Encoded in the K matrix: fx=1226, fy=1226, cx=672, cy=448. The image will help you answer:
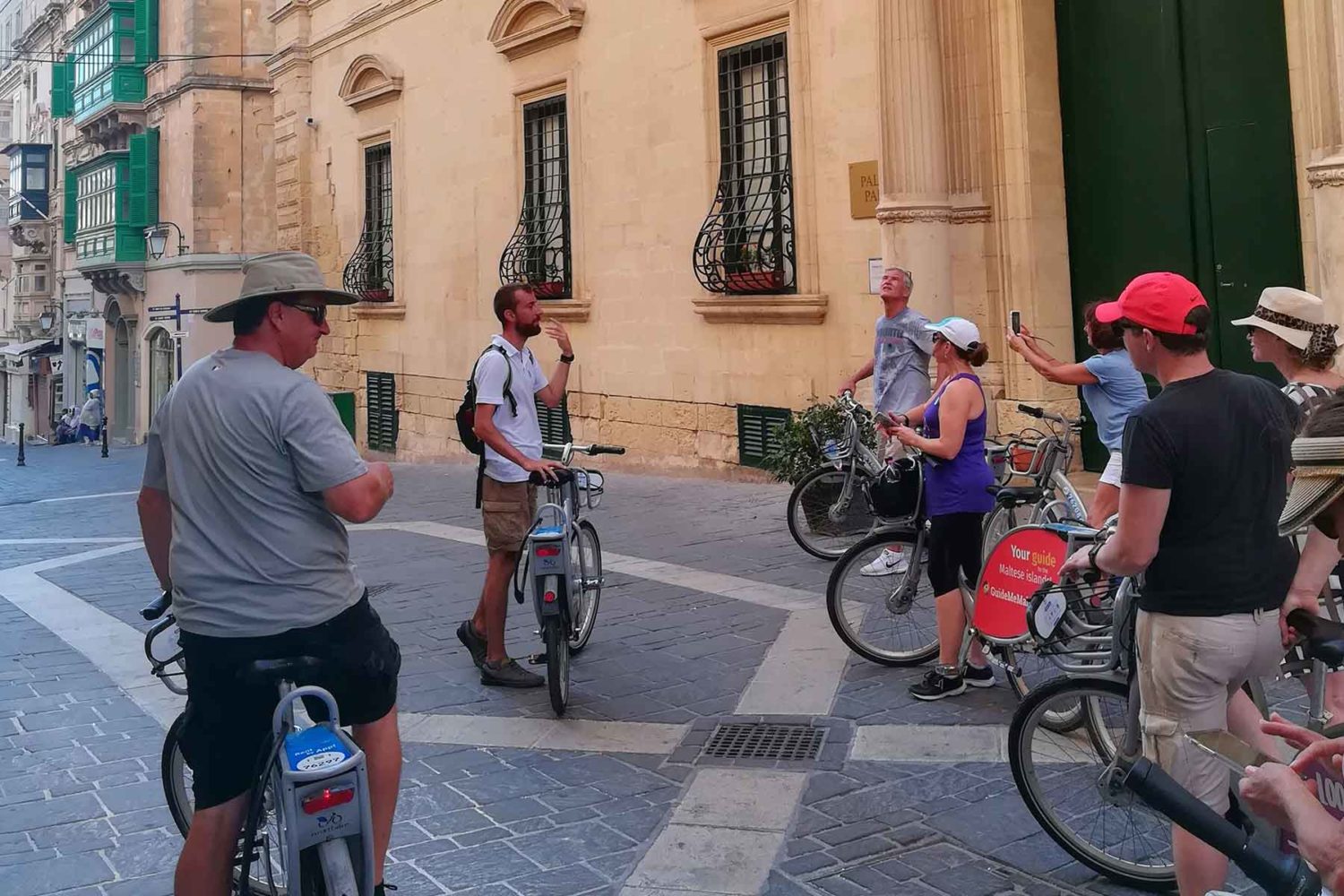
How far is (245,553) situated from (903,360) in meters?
6.00

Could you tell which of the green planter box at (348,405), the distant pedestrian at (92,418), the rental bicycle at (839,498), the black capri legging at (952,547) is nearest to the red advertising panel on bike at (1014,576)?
the black capri legging at (952,547)

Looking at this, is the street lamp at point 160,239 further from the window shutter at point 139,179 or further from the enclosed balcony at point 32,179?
the enclosed balcony at point 32,179

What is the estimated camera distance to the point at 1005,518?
6953 millimetres

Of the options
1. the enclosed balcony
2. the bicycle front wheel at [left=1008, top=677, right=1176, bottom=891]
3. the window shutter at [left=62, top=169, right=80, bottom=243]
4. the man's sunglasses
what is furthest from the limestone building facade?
the enclosed balcony

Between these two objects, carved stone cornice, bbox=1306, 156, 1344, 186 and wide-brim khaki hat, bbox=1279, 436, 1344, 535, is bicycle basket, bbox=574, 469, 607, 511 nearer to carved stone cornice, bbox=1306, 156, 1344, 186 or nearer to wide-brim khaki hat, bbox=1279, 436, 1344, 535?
wide-brim khaki hat, bbox=1279, 436, 1344, 535

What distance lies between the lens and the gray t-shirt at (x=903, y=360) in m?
8.29

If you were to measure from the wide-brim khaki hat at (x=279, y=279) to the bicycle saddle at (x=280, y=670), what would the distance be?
0.89m

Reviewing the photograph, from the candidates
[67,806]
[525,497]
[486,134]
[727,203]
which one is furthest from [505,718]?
[486,134]

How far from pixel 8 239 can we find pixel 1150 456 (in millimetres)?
57301

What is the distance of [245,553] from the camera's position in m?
2.99

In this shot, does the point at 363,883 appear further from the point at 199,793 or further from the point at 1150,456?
the point at 1150,456

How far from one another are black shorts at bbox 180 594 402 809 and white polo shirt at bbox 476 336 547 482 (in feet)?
9.23

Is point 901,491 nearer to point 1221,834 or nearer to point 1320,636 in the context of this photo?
point 1320,636

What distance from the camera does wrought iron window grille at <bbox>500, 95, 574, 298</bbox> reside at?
51.4 ft
